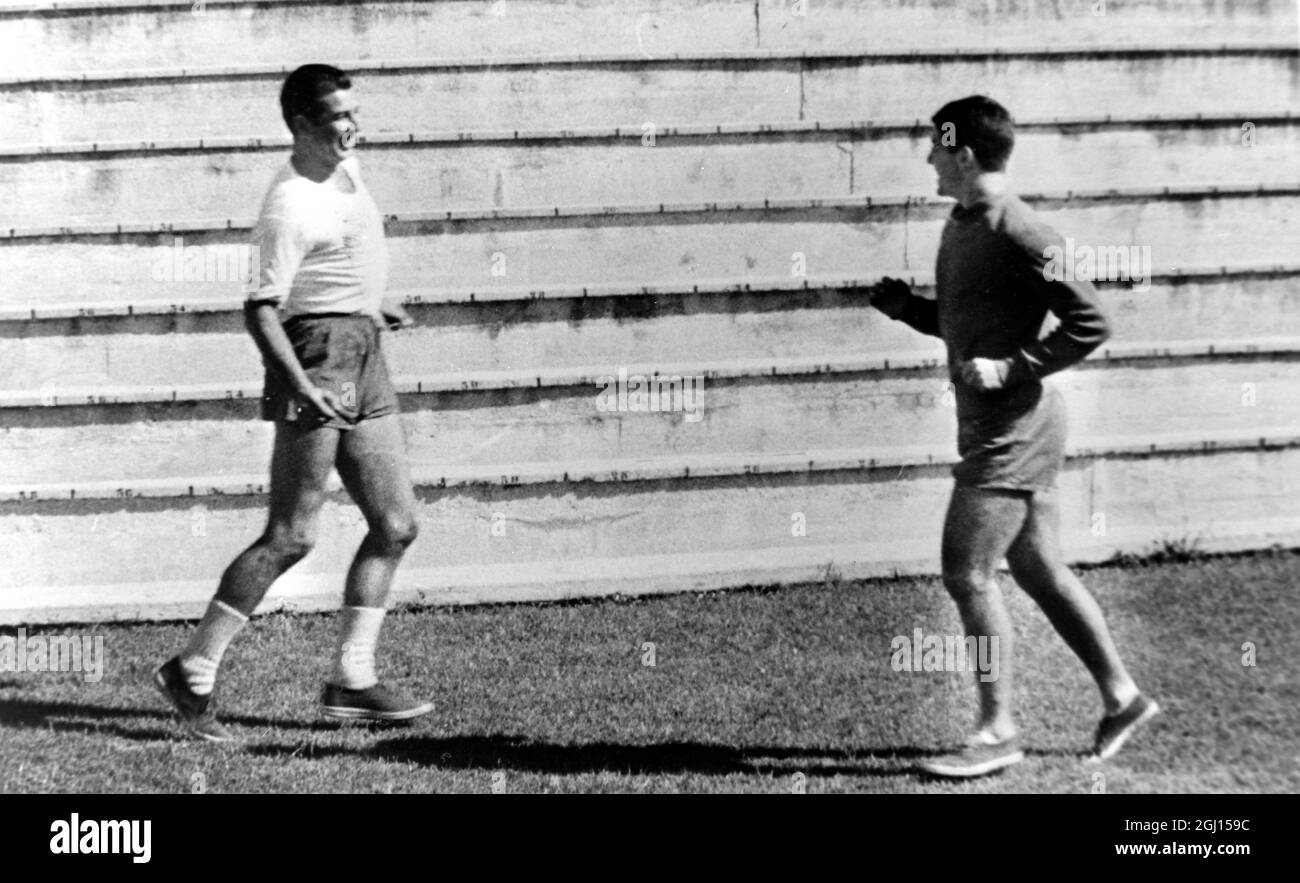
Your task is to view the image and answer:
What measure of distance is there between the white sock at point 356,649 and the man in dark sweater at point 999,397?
1.99m

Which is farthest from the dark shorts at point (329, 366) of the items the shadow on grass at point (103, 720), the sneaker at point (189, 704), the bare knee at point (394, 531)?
the shadow on grass at point (103, 720)

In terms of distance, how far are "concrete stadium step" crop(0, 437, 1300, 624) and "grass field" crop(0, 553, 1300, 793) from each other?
0.13 m

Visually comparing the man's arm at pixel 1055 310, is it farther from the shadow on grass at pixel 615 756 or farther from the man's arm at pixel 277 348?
the man's arm at pixel 277 348

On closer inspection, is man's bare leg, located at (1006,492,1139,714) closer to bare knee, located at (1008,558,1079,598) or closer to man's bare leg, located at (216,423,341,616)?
bare knee, located at (1008,558,1079,598)

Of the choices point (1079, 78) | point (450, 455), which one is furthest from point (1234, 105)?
point (450, 455)

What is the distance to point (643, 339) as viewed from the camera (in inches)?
267

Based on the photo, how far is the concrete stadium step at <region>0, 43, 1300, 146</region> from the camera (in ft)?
22.4

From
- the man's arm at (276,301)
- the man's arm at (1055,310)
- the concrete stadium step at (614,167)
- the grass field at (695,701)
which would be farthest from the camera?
the concrete stadium step at (614,167)

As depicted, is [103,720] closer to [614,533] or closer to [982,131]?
[614,533]

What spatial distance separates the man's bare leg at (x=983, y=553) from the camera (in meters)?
4.73

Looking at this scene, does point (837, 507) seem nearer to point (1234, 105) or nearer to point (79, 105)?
point (1234, 105)

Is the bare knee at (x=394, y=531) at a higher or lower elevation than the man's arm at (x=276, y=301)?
lower

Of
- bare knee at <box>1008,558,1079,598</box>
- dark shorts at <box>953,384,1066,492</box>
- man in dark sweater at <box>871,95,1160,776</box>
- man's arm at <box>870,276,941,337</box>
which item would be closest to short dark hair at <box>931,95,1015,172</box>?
man in dark sweater at <box>871,95,1160,776</box>

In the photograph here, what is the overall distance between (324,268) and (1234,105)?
4476 mm
